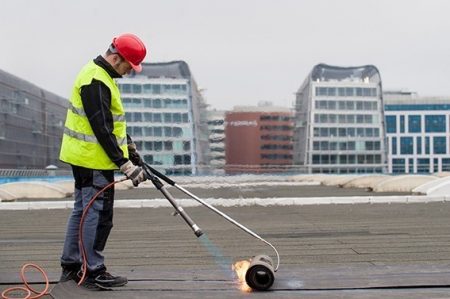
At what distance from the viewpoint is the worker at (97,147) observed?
4316mm

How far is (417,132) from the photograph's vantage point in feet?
356

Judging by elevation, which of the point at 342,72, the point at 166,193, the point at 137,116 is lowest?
the point at 166,193

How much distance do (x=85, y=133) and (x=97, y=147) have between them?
156 mm

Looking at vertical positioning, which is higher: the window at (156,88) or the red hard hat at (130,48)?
the window at (156,88)

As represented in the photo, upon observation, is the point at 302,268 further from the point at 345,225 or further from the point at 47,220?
the point at 47,220

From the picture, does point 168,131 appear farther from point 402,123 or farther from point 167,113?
point 402,123

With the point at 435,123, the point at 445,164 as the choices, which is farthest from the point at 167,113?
the point at 445,164

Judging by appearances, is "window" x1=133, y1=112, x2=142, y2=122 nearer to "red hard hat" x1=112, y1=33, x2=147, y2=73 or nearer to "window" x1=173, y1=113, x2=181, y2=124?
"window" x1=173, y1=113, x2=181, y2=124

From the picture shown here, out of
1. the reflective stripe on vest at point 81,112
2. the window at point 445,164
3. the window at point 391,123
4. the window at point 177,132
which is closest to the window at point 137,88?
the window at point 177,132

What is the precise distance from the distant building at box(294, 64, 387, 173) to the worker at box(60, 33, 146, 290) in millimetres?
88481

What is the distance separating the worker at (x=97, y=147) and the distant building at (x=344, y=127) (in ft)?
290

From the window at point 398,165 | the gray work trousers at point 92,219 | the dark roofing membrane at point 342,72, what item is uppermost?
the dark roofing membrane at point 342,72

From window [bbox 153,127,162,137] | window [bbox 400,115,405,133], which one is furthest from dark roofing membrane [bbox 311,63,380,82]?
window [bbox 153,127,162,137]

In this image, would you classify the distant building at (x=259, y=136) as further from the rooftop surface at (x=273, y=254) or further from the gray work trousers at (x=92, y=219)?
the gray work trousers at (x=92, y=219)
